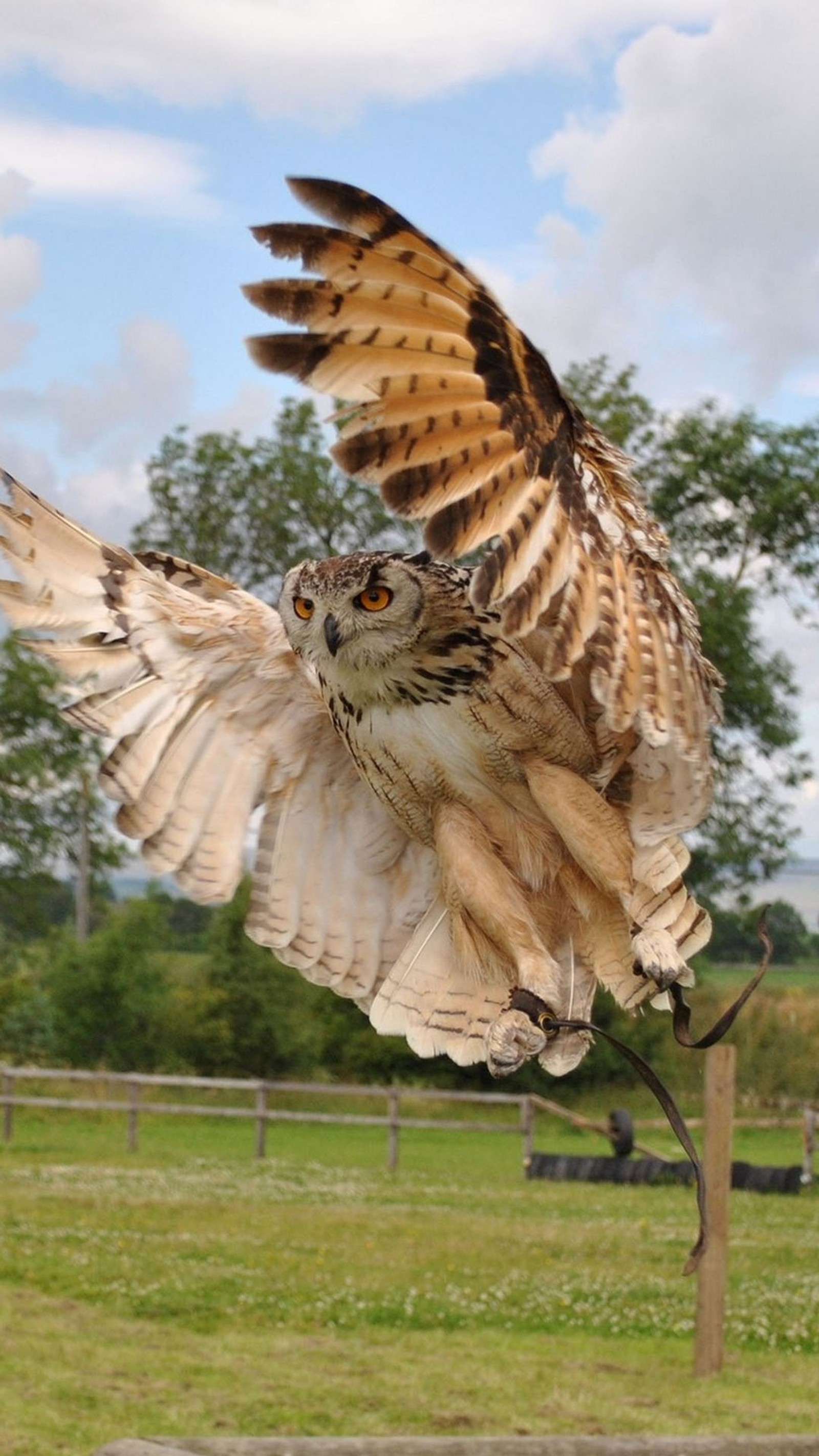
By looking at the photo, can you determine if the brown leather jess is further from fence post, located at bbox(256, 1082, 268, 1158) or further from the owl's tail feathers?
fence post, located at bbox(256, 1082, 268, 1158)

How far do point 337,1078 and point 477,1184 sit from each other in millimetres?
9275

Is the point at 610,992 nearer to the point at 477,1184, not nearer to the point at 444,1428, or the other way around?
the point at 444,1428

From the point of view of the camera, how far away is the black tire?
18.6 metres

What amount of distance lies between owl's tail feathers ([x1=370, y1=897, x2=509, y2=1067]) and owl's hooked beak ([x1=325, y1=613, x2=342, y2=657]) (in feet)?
1.76

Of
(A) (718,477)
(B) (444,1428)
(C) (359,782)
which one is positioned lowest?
(B) (444,1428)

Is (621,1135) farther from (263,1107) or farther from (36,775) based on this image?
(36,775)

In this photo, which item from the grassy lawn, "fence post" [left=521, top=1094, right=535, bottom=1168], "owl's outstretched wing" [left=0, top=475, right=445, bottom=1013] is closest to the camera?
"owl's outstretched wing" [left=0, top=475, right=445, bottom=1013]

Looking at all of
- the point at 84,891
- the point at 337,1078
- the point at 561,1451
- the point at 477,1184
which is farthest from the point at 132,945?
the point at 561,1451

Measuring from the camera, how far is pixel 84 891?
33844 mm

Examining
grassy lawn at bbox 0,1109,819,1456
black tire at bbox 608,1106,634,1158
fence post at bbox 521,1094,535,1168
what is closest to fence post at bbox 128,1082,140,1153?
grassy lawn at bbox 0,1109,819,1456

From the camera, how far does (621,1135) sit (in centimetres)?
1864

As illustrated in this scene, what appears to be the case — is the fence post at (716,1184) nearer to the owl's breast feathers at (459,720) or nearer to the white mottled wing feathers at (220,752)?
the white mottled wing feathers at (220,752)

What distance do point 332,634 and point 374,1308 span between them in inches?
365

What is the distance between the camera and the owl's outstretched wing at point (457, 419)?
200 cm
